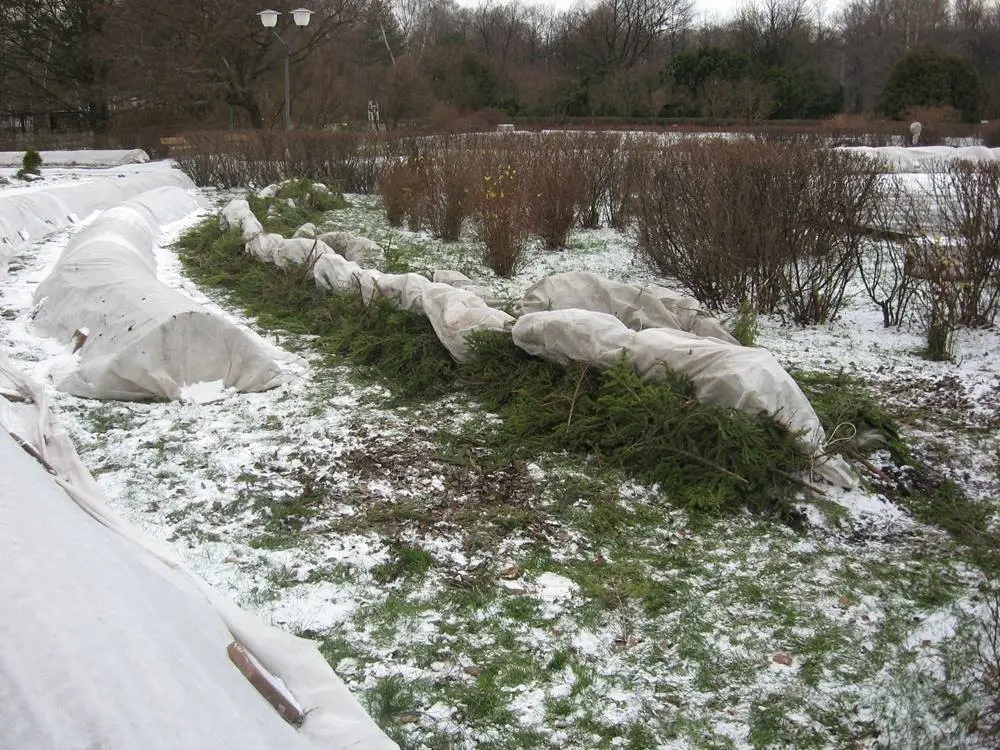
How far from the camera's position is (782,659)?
2715mm

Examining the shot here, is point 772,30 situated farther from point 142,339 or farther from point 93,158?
point 142,339

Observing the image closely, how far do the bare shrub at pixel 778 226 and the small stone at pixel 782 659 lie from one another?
3885 mm

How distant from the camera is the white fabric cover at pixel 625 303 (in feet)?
16.8

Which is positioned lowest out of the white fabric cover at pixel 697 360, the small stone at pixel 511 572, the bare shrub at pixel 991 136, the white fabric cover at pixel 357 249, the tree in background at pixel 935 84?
the small stone at pixel 511 572

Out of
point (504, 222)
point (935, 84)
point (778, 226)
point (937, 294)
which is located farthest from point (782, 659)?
point (935, 84)

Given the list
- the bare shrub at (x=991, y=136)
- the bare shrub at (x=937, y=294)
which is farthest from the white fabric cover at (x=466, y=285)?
the bare shrub at (x=991, y=136)

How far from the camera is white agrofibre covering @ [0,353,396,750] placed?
1435 mm

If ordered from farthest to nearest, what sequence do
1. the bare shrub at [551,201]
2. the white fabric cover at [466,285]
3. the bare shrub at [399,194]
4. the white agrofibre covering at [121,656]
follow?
1. the bare shrub at [399,194]
2. the bare shrub at [551,201]
3. the white fabric cover at [466,285]
4. the white agrofibre covering at [121,656]

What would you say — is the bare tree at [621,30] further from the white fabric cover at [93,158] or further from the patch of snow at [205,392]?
the patch of snow at [205,392]

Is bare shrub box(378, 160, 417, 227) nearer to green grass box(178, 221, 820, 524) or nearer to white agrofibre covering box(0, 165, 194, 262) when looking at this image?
white agrofibre covering box(0, 165, 194, 262)

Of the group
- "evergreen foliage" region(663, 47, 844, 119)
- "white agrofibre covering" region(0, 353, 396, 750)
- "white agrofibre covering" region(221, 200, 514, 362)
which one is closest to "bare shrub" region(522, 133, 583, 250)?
"white agrofibre covering" region(221, 200, 514, 362)

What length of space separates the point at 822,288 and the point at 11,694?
6558 millimetres

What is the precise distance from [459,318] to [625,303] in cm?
109

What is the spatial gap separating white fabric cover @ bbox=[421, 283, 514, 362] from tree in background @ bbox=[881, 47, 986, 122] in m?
27.1
